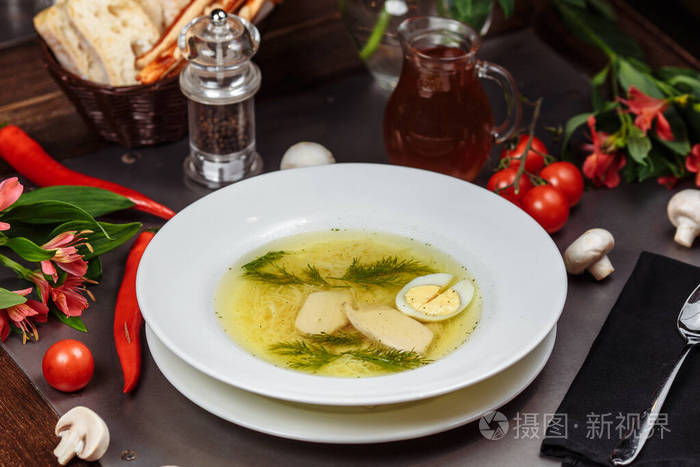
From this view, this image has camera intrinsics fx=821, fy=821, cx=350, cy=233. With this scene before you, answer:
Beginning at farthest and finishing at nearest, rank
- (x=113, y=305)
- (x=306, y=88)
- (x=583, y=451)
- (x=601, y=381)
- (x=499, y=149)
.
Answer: (x=306, y=88), (x=499, y=149), (x=113, y=305), (x=601, y=381), (x=583, y=451)

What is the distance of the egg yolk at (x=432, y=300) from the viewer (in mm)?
1138

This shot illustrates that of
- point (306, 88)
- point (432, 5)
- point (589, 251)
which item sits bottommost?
point (306, 88)

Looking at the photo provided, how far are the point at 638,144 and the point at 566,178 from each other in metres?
0.16

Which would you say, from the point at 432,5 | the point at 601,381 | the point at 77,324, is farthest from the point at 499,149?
the point at 77,324

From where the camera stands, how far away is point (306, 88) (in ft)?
5.70

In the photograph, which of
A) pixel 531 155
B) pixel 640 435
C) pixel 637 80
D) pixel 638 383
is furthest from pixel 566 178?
pixel 640 435

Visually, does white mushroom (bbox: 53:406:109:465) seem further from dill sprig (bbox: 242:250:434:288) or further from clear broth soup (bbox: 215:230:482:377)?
dill sprig (bbox: 242:250:434:288)

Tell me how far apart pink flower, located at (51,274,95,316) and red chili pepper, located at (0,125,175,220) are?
27cm

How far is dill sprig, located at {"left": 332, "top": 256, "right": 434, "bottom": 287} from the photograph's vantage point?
3.98 feet

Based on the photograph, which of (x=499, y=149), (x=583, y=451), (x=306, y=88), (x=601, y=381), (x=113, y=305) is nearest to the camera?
(x=583, y=451)

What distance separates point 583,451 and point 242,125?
2.66ft

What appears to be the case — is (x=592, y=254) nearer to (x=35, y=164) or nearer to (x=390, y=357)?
(x=390, y=357)

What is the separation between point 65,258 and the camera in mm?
1109

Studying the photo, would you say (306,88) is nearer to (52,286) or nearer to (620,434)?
(52,286)
